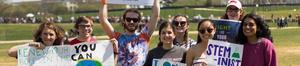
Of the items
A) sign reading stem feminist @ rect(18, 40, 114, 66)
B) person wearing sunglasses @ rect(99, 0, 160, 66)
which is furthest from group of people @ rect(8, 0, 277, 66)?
sign reading stem feminist @ rect(18, 40, 114, 66)

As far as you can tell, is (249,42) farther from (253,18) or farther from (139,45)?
(139,45)

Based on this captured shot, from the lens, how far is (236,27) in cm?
774

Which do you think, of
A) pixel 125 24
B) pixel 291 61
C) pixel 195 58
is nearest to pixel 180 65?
pixel 195 58

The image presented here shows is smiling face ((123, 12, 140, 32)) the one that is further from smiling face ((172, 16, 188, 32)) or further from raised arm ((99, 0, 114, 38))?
smiling face ((172, 16, 188, 32))

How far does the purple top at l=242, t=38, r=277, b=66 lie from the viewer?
24.3 ft

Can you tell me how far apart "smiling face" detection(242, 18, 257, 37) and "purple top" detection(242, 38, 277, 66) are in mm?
131

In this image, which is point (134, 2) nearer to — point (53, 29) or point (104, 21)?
point (104, 21)

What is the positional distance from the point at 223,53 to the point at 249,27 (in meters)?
0.50

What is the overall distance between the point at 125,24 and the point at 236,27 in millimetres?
1532

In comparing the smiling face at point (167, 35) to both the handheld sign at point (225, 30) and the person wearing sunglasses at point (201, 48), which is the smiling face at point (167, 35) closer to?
the person wearing sunglasses at point (201, 48)

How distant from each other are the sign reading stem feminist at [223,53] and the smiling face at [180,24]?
41.0 inches

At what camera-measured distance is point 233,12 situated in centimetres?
809

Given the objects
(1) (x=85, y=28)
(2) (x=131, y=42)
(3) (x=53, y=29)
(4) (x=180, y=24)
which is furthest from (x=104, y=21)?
(4) (x=180, y=24)

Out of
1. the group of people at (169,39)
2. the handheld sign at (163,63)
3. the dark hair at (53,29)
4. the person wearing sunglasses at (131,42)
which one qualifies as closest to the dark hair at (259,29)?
the group of people at (169,39)
